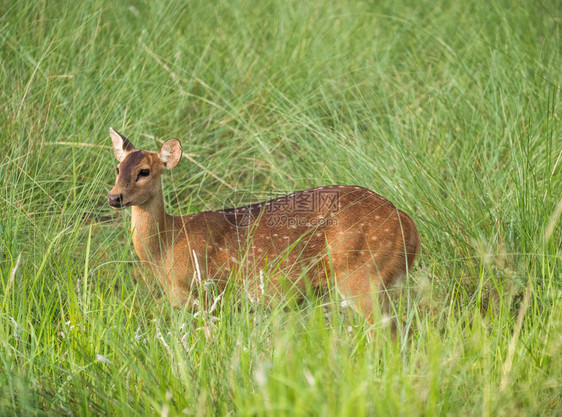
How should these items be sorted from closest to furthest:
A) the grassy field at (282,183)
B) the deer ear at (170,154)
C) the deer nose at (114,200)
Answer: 1. the grassy field at (282,183)
2. the deer nose at (114,200)
3. the deer ear at (170,154)

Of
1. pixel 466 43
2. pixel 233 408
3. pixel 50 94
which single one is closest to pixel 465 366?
pixel 233 408

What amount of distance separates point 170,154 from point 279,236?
0.75m

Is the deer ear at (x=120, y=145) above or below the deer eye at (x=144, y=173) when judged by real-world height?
above

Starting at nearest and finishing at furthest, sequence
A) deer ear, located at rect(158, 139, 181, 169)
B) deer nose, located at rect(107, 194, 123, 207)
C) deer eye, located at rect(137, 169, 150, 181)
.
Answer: deer nose, located at rect(107, 194, 123, 207) < deer eye, located at rect(137, 169, 150, 181) < deer ear, located at rect(158, 139, 181, 169)

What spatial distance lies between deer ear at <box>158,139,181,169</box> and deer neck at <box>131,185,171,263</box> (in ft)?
0.61

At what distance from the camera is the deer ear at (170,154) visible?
380 cm

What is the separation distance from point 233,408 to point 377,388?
0.49 metres

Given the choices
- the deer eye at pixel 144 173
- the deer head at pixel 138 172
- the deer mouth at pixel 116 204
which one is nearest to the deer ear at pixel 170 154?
the deer head at pixel 138 172

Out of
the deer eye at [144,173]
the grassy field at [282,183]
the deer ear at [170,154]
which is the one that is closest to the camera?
the grassy field at [282,183]

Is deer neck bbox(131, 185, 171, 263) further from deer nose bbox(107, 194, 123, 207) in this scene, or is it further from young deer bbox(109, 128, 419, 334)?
deer nose bbox(107, 194, 123, 207)

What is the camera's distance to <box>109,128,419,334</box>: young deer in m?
3.56

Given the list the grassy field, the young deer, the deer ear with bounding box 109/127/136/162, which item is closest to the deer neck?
the young deer

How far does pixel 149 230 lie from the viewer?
12.3ft

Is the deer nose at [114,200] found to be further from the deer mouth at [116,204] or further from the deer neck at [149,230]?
the deer neck at [149,230]
